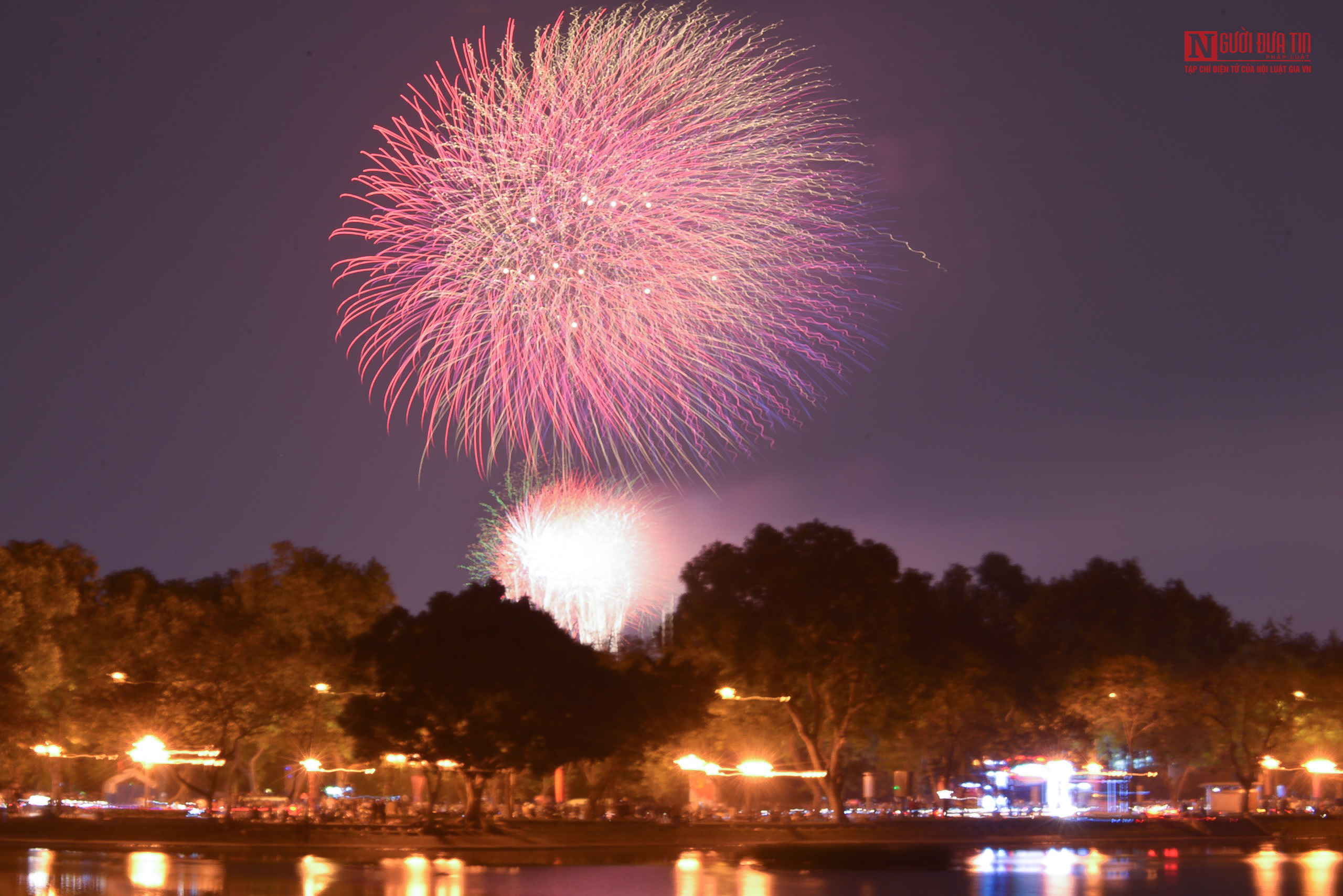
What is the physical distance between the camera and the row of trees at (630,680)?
152ft

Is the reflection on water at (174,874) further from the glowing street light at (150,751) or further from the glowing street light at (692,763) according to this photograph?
the glowing street light at (692,763)

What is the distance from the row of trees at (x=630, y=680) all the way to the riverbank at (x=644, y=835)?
2736mm

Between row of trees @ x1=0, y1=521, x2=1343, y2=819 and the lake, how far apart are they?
8.47m

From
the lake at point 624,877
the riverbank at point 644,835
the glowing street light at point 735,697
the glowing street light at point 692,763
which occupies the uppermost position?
the glowing street light at point 735,697

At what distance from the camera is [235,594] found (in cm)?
6062

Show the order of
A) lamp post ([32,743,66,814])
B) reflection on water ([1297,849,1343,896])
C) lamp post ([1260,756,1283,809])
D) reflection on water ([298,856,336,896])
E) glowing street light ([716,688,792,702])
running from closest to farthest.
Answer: reflection on water ([298,856,336,896])
reflection on water ([1297,849,1343,896])
lamp post ([32,743,66,814])
glowing street light ([716,688,792,702])
lamp post ([1260,756,1283,809])

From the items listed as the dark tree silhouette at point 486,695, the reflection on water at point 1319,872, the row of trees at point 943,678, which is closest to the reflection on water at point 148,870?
the dark tree silhouette at point 486,695

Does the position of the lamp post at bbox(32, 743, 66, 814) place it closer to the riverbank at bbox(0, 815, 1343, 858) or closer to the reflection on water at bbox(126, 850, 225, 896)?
the riverbank at bbox(0, 815, 1343, 858)

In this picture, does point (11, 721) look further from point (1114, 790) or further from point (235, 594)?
point (1114, 790)

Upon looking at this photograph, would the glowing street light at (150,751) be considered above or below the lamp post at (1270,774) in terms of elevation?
above

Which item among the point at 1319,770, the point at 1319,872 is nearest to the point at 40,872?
the point at 1319,872

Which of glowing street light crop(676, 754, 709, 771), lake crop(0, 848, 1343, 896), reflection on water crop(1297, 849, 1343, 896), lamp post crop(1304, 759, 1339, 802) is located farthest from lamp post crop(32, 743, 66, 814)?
lamp post crop(1304, 759, 1339, 802)

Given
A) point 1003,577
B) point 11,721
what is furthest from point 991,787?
point 11,721

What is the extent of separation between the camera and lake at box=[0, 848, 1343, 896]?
1062 inches
